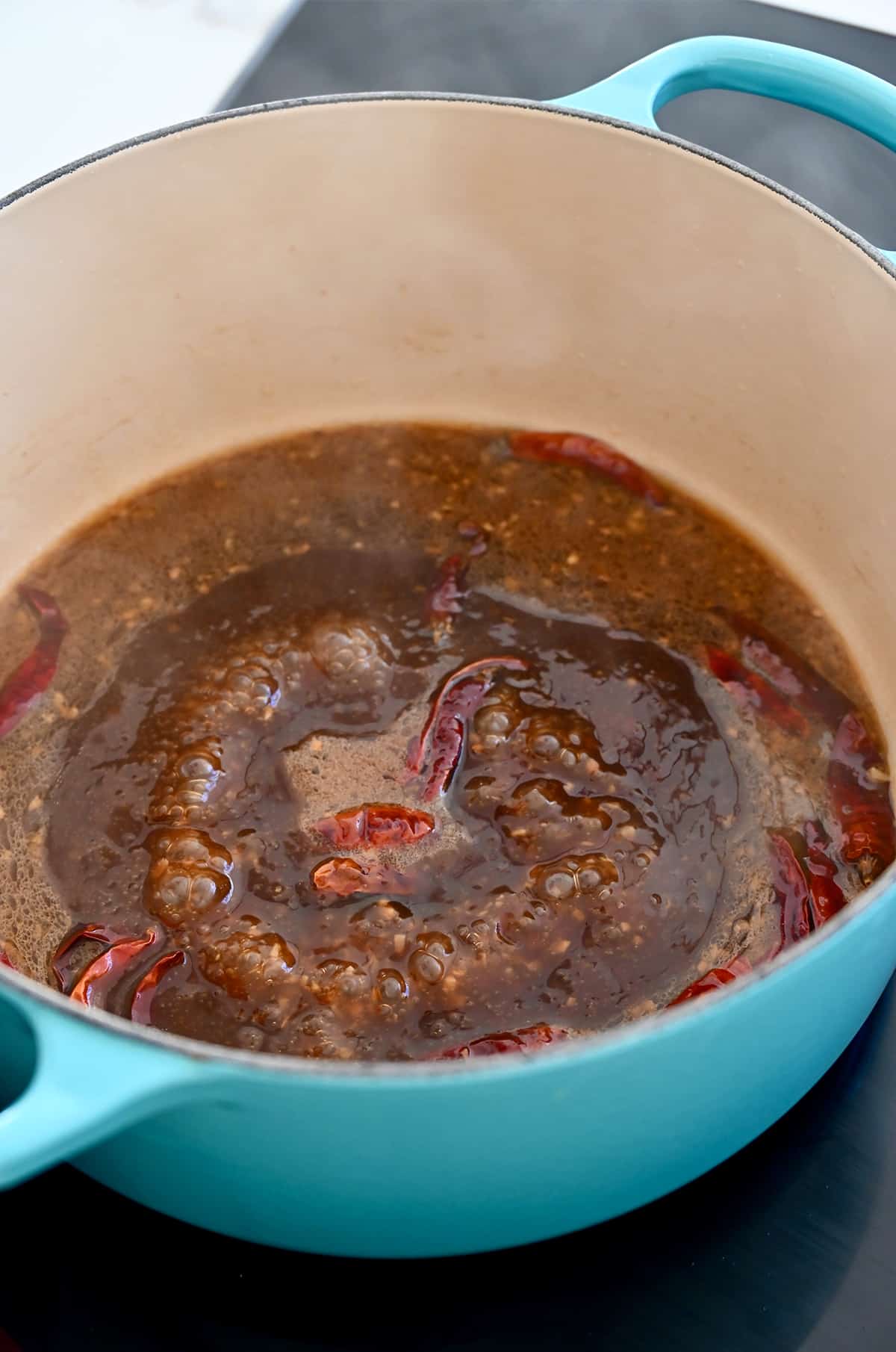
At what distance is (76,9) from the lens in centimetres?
137

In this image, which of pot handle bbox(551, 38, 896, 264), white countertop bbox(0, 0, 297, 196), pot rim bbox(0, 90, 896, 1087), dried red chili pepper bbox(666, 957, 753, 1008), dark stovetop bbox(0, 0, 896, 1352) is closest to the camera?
pot rim bbox(0, 90, 896, 1087)

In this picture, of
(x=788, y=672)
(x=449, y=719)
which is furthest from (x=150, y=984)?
A: (x=788, y=672)

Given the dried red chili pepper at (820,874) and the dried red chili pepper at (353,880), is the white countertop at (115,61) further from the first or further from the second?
the dried red chili pepper at (820,874)

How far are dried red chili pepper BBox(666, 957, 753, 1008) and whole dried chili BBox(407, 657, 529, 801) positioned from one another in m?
0.21

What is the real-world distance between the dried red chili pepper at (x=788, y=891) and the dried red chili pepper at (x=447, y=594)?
0.29 meters

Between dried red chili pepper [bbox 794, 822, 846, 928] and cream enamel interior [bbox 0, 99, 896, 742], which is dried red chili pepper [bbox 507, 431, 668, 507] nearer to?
cream enamel interior [bbox 0, 99, 896, 742]

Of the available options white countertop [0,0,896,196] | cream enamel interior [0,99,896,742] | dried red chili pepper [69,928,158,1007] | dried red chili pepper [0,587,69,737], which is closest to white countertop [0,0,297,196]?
white countertop [0,0,896,196]

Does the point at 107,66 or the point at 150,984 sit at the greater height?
the point at 107,66

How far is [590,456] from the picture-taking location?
1.12m

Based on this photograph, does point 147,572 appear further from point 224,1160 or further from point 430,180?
point 224,1160

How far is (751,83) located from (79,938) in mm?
719

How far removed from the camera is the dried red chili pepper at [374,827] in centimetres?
87

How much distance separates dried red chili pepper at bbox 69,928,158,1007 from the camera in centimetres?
79

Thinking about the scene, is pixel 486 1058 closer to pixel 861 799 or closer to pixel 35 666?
pixel 861 799
